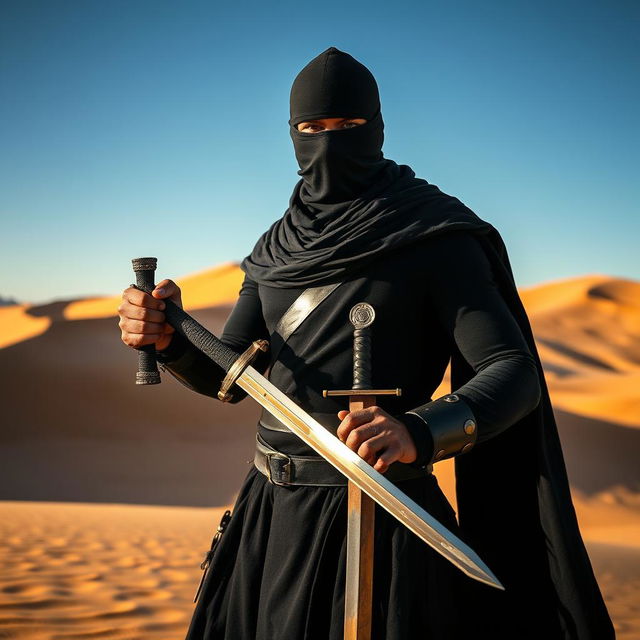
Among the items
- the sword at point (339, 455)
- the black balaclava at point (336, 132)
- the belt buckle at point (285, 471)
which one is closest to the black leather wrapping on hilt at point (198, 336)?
the sword at point (339, 455)

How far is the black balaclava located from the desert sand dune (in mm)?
964

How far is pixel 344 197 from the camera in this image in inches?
85.6

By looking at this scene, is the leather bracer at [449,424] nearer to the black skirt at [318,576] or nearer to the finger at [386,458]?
the finger at [386,458]

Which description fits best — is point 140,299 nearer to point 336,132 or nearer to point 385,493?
point 336,132

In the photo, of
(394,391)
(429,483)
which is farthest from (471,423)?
(429,483)

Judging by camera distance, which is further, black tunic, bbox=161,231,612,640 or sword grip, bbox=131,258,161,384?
sword grip, bbox=131,258,161,384

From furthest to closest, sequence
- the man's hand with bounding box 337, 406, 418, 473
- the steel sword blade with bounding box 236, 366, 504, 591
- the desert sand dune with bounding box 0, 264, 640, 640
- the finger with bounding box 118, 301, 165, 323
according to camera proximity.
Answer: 1. the desert sand dune with bounding box 0, 264, 640, 640
2. the finger with bounding box 118, 301, 165, 323
3. the man's hand with bounding box 337, 406, 418, 473
4. the steel sword blade with bounding box 236, 366, 504, 591

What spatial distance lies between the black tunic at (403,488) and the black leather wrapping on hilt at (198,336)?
0.57 feet

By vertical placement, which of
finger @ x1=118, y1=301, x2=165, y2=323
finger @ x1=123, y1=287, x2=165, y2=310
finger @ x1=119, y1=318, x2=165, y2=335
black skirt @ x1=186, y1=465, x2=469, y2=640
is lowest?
black skirt @ x1=186, y1=465, x2=469, y2=640

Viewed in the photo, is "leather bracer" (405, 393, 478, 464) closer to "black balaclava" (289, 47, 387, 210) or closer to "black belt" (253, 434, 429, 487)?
"black belt" (253, 434, 429, 487)

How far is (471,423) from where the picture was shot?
1.72 meters

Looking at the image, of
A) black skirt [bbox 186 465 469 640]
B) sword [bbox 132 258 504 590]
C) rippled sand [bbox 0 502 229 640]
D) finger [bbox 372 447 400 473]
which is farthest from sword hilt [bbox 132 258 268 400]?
rippled sand [bbox 0 502 229 640]

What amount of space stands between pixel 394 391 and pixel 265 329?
0.83 meters

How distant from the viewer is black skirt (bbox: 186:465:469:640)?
1850 millimetres
